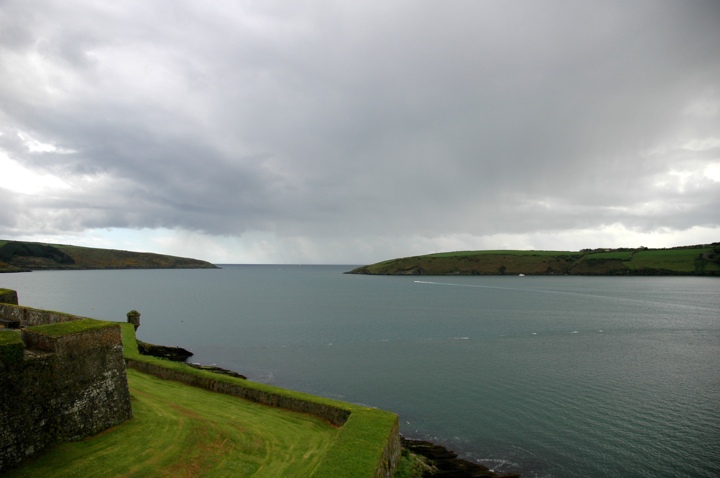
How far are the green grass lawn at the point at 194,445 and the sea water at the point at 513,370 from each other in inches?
385

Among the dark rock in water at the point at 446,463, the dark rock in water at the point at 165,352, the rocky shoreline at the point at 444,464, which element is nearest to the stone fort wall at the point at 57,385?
the rocky shoreline at the point at 444,464

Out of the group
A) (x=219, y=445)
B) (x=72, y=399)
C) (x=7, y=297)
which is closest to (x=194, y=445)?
(x=219, y=445)

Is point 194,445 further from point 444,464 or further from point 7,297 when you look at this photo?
point 7,297

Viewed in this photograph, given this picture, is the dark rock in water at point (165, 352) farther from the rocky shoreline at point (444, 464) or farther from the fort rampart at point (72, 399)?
the rocky shoreline at point (444, 464)

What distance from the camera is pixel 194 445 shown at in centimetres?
1526

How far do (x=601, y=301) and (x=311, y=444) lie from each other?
99370 mm

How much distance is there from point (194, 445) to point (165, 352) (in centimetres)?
3156

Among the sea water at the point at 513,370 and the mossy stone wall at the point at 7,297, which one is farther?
the mossy stone wall at the point at 7,297

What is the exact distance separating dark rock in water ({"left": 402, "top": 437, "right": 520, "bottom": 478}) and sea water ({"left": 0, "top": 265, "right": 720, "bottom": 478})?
948 millimetres

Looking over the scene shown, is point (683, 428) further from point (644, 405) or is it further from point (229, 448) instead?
point (229, 448)

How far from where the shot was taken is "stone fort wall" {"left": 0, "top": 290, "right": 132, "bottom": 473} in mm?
12570

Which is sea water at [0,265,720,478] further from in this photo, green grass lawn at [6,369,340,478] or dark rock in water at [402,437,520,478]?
green grass lawn at [6,369,340,478]

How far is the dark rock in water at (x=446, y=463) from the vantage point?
62.1 ft

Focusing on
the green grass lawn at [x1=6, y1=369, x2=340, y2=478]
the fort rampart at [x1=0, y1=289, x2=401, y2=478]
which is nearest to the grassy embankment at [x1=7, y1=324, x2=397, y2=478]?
the green grass lawn at [x1=6, y1=369, x2=340, y2=478]
